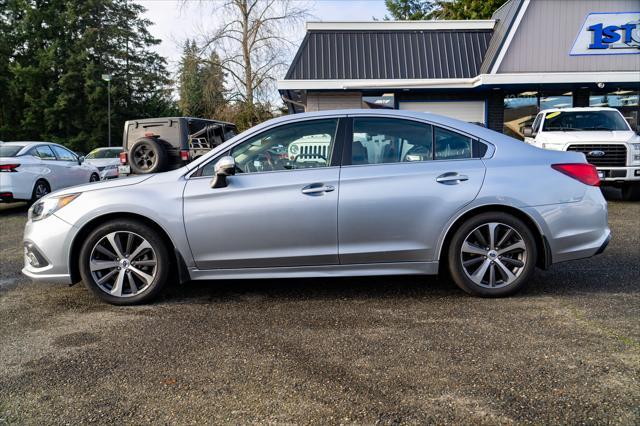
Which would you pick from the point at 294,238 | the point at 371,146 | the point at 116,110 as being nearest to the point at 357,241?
the point at 294,238

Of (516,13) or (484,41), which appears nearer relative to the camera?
(516,13)

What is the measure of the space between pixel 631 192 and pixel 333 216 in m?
9.48

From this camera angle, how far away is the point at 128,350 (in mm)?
3408

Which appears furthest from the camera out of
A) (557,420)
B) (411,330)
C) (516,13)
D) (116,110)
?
(116,110)

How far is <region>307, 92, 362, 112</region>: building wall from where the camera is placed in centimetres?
1568

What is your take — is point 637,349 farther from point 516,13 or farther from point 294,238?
point 516,13

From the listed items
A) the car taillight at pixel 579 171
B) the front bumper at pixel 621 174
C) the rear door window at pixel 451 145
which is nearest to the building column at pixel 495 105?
the front bumper at pixel 621 174

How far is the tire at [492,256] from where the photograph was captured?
4.25 m

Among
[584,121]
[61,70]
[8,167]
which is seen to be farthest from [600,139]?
[61,70]

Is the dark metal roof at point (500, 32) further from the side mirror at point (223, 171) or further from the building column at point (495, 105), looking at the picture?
the side mirror at point (223, 171)

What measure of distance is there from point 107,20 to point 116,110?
965 cm

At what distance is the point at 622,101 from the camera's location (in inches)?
639

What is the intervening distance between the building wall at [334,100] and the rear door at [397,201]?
11718 millimetres

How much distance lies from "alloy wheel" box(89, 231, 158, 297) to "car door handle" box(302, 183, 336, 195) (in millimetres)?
1380
